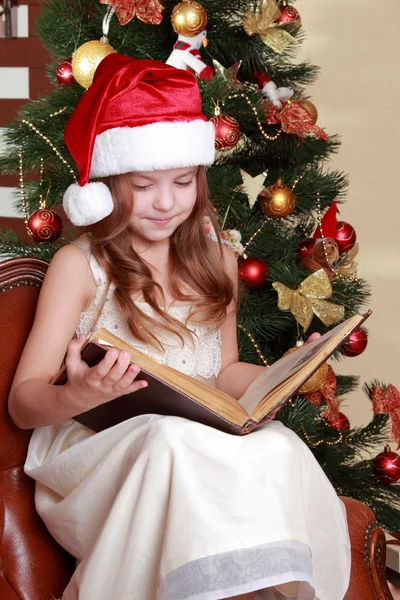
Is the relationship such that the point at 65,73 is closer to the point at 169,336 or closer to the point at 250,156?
the point at 250,156

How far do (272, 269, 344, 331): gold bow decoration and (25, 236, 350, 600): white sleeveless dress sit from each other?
0.57m

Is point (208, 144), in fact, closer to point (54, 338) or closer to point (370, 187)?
point (54, 338)

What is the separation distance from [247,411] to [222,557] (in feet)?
0.68

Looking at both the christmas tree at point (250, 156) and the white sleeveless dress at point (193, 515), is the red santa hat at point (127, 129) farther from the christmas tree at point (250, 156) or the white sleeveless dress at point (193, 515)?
the white sleeveless dress at point (193, 515)

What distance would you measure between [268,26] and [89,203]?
2.14ft

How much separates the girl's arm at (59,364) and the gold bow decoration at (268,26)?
0.66 meters

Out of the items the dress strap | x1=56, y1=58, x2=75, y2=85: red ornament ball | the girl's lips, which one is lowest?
the dress strap

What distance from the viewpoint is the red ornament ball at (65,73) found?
1.76m

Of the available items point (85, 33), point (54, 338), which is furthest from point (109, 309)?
point (85, 33)

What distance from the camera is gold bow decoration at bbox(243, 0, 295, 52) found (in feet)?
5.97

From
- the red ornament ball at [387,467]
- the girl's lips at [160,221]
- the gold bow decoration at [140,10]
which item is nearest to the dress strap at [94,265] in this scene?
the girl's lips at [160,221]

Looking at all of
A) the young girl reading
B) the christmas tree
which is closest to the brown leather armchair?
the young girl reading

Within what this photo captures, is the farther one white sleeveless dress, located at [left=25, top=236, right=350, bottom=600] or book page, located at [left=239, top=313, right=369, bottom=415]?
book page, located at [left=239, top=313, right=369, bottom=415]

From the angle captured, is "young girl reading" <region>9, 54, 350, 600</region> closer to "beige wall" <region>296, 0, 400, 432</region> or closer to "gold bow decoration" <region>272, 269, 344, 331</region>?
"gold bow decoration" <region>272, 269, 344, 331</region>
